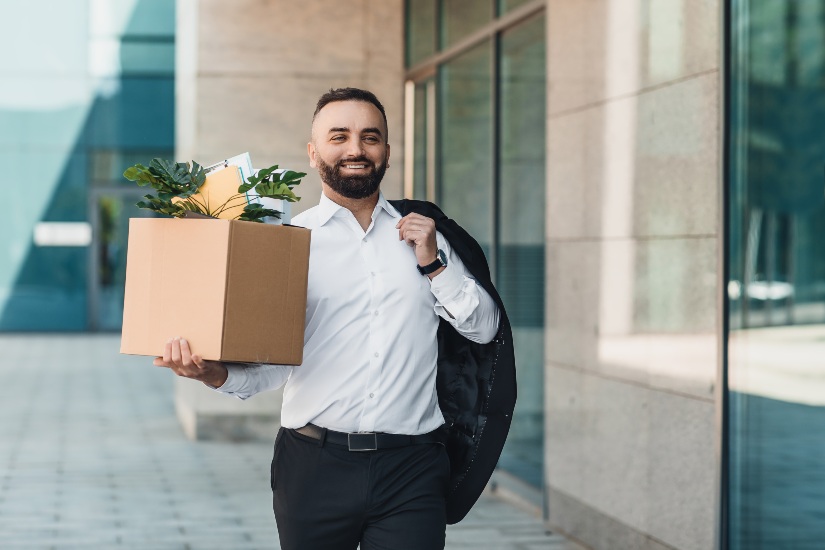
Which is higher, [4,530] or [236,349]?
[236,349]

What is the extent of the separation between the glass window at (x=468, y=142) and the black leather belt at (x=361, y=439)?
5083mm

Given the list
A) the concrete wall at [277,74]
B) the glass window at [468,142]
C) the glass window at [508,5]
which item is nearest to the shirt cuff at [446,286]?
the glass window at [508,5]

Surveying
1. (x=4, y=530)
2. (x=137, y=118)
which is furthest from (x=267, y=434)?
(x=137, y=118)

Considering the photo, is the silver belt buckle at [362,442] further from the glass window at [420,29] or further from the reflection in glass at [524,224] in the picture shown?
the glass window at [420,29]

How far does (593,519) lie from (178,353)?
12.7 ft

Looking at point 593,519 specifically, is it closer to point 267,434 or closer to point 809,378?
point 809,378

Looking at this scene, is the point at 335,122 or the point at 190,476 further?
the point at 190,476

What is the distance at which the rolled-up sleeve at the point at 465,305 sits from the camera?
9.99 feet

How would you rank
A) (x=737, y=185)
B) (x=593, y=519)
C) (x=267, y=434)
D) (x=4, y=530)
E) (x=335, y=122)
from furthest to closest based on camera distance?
(x=267, y=434) → (x=4, y=530) → (x=593, y=519) → (x=737, y=185) → (x=335, y=122)

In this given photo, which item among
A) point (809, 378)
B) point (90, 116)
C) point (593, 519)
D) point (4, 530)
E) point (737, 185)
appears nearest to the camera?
point (809, 378)

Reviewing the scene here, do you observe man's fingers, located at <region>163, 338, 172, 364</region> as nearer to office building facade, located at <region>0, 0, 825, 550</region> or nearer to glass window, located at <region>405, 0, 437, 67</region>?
office building facade, located at <region>0, 0, 825, 550</region>

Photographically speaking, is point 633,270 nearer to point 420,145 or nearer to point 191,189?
point 191,189

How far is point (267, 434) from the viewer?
1055 cm

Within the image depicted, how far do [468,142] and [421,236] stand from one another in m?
5.83
